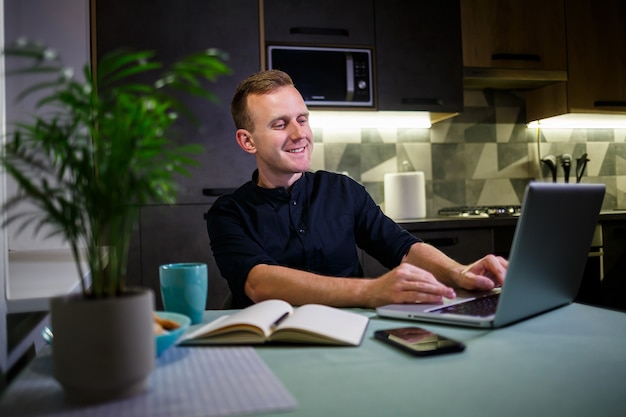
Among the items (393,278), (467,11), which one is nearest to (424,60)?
(467,11)

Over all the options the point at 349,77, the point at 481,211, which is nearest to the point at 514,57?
the point at 481,211

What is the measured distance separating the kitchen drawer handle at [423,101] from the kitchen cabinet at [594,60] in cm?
79

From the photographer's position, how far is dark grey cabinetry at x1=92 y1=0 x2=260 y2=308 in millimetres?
2494

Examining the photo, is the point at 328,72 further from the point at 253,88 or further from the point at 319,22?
the point at 253,88

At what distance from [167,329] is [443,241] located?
2.06m

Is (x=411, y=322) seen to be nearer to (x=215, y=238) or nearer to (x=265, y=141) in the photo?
(x=215, y=238)

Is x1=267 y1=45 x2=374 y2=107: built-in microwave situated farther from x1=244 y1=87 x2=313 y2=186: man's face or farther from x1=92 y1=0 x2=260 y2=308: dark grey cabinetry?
x1=244 y1=87 x2=313 y2=186: man's face

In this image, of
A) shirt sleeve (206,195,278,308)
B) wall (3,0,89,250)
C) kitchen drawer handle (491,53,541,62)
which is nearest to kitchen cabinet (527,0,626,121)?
kitchen drawer handle (491,53,541,62)

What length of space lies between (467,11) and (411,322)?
2.43 metres

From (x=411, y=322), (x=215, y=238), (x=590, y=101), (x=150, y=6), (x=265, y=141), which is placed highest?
(x=150, y=6)

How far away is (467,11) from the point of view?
118 inches

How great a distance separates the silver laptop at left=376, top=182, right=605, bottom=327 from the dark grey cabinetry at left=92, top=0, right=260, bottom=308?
5.30ft

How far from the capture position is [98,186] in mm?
566

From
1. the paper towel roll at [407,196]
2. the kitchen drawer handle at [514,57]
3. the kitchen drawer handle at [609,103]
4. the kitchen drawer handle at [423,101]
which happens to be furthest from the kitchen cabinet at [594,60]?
the paper towel roll at [407,196]
